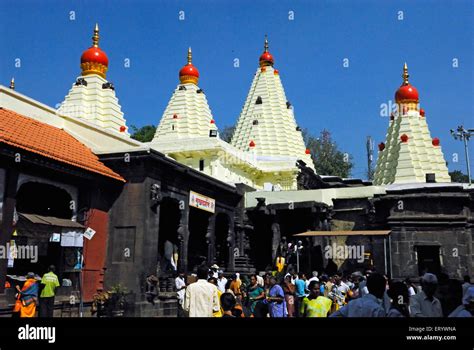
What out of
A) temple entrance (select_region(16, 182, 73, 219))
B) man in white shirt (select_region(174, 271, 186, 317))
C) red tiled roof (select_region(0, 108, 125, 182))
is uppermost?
red tiled roof (select_region(0, 108, 125, 182))

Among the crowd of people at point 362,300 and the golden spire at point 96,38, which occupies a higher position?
the golden spire at point 96,38

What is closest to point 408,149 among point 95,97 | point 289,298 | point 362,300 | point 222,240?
point 222,240

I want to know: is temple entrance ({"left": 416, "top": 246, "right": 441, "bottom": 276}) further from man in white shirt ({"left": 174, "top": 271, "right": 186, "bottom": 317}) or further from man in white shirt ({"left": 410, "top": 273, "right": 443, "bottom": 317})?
man in white shirt ({"left": 410, "top": 273, "right": 443, "bottom": 317})

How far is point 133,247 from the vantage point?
1584cm

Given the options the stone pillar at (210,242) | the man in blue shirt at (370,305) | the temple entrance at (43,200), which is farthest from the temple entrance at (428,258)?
the man in blue shirt at (370,305)

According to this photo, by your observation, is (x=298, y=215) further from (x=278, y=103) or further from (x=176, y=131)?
(x=278, y=103)

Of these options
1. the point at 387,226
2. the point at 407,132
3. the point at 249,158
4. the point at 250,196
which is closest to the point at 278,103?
the point at 249,158

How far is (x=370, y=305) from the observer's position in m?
4.44

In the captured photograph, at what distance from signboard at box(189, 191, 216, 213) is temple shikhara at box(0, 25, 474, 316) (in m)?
0.08

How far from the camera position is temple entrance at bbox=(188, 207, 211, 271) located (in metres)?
22.7

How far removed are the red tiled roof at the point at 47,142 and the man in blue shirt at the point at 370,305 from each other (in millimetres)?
10330

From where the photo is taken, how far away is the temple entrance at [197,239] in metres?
22.7

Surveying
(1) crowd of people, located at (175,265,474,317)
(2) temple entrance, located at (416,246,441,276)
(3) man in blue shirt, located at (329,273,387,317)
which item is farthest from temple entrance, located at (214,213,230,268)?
(3) man in blue shirt, located at (329,273,387,317)

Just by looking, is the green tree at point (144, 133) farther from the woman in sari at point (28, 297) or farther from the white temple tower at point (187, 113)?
the woman in sari at point (28, 297)
